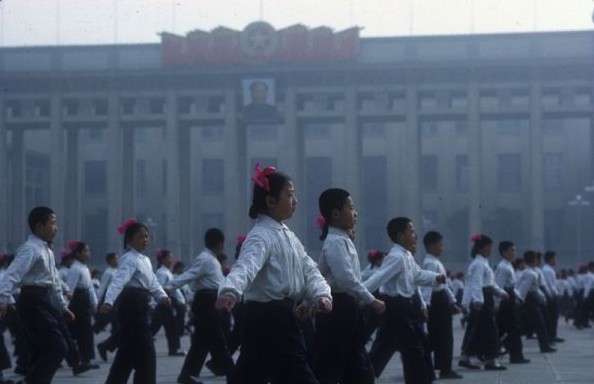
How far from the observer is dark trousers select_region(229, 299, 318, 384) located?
6824 mm

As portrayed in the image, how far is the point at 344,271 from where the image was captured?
8602mm

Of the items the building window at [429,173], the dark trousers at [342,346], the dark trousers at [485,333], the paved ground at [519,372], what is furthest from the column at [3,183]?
the dark trousers at [342,346]

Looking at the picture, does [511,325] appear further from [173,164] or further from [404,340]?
[173,164]

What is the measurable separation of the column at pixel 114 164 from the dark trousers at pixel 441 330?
42.4m

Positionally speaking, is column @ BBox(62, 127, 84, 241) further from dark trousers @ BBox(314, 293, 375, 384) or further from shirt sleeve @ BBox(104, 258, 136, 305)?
dark trousers @ BBox(314, 293, 375, 384)

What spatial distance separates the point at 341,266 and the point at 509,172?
5738cm

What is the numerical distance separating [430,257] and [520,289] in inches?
142

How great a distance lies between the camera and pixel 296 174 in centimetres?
5500

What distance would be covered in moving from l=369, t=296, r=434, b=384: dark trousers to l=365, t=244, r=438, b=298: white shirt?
0.09 metres

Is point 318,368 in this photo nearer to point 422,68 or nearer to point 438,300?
point 438,300

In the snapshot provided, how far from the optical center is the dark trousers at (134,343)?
33.8ft

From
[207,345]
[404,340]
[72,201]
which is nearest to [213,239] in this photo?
[207,345]

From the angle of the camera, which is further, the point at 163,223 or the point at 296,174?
the point at 163,223

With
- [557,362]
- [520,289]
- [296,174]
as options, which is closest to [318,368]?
[557,362]
